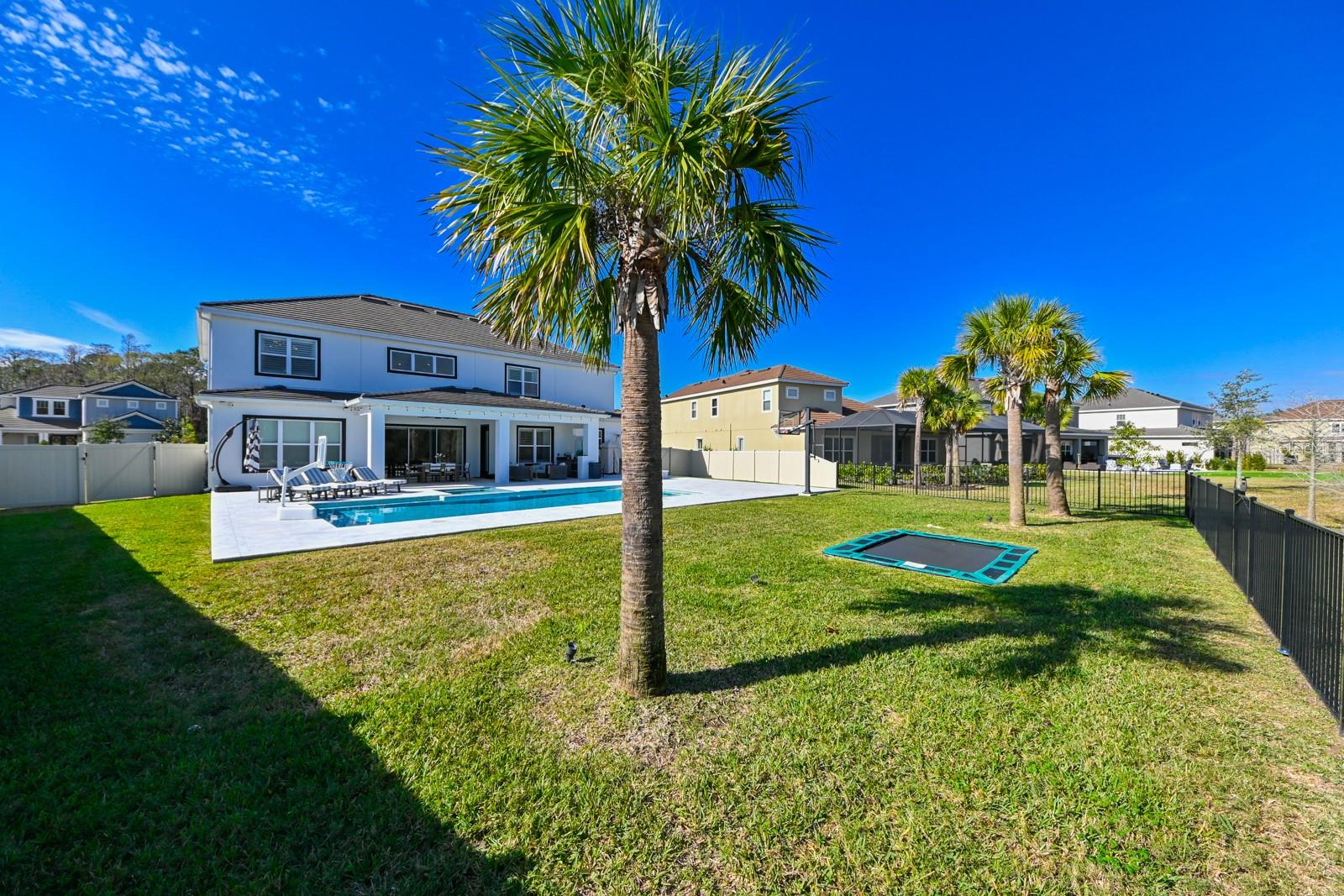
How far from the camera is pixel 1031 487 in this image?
2258cm

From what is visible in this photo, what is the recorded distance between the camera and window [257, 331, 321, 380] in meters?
17.7

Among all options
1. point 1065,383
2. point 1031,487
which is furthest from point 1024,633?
point 1031,487

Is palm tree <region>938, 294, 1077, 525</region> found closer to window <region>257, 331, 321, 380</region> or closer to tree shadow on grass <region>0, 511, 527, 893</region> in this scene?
tree shadow on grass <region>0, 511, 527, 893</region>

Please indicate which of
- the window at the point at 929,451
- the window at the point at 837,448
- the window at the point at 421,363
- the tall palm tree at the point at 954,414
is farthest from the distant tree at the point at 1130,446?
the window at the point at 421,363

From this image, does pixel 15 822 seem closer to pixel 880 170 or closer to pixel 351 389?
pixel 351 389

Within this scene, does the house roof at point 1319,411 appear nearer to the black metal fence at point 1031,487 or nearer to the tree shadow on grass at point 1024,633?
the black metal fence at point 1031,487

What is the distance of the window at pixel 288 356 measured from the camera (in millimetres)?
17688

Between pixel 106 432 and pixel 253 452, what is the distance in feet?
77.2

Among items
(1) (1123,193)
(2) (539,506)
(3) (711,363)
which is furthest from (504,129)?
(1) (1123,193)

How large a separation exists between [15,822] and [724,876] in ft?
11.9

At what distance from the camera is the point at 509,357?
2383 centimetres

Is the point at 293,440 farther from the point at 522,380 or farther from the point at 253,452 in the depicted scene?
the point at 522,380

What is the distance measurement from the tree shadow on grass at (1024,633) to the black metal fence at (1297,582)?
540 mm

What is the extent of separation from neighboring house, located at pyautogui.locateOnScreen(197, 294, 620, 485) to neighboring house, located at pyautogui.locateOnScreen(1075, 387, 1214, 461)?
44.3 m
